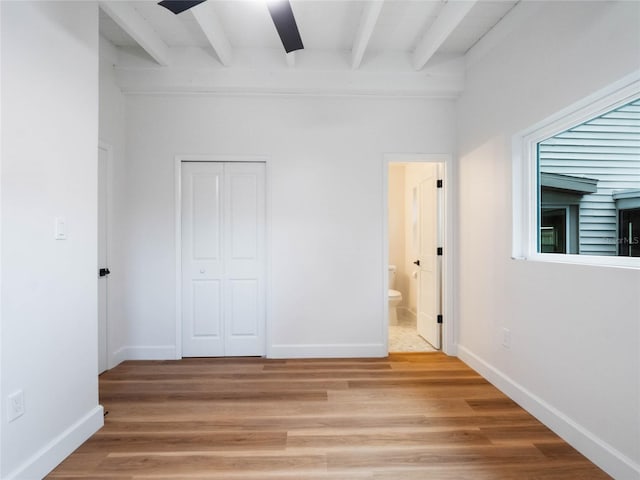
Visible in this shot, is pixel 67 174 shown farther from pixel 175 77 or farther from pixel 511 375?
pixel 511 375

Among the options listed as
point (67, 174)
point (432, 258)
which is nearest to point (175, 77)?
point (67, 174)

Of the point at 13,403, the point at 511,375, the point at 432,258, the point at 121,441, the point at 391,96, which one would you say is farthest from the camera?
the point at 432,258

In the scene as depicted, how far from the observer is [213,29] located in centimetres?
239

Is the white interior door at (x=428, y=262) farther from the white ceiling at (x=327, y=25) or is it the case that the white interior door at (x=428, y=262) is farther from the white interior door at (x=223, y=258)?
the white interior door at (x=223, y=258)

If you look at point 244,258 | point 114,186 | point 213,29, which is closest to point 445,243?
point 244,258

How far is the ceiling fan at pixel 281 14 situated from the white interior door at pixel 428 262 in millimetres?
2065

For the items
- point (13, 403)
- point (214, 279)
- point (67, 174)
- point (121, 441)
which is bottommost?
point (121, 441)

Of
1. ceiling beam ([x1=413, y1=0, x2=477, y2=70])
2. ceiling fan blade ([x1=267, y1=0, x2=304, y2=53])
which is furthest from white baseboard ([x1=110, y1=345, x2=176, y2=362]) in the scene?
ceiling beam ([x1=413, y1=0, x2=477, y2=70])

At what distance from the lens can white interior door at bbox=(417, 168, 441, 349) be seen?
10.8 feet

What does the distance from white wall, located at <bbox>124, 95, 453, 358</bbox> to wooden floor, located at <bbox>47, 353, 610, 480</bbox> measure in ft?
1.43

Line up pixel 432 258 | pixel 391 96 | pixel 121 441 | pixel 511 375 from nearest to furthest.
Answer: pixel 121 441
pixel 511 375
pixel 391 96
pixel 432 258

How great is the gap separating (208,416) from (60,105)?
205 centimetres

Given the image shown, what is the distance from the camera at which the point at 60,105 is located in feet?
5.52

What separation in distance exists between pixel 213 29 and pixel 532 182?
2.67 m
